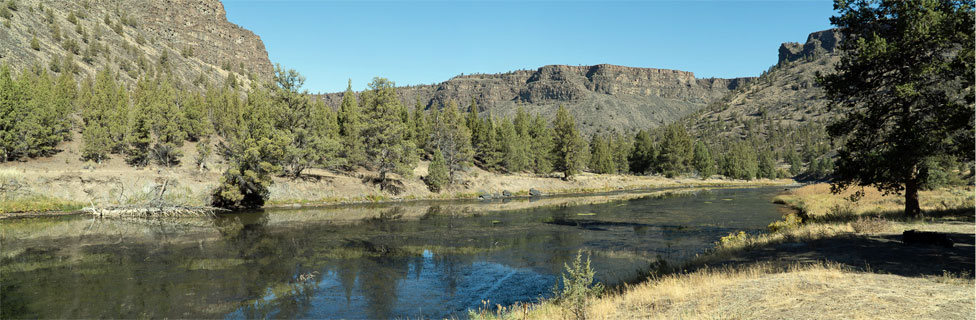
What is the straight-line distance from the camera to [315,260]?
72.1ft

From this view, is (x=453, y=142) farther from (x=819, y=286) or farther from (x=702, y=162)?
(x=702, y=162)

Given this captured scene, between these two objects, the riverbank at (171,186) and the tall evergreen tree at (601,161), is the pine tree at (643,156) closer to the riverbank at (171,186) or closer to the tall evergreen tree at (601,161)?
the tall evergreen tree at (601,161)

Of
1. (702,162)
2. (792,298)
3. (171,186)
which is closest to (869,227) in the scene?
(792,298)

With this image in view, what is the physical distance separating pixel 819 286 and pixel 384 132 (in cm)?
5159

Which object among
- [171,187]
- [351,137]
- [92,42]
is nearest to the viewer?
[171,187]

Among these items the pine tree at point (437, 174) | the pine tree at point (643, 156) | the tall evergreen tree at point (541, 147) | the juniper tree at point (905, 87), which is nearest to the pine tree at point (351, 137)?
the pine tree at point (437, 174)

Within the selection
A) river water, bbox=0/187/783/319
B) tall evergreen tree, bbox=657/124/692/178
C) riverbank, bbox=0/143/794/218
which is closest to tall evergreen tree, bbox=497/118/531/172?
riverbank, bbox=0/143/794/218

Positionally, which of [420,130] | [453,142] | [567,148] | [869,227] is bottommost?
[869,227]

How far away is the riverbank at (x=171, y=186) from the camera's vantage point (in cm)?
3800

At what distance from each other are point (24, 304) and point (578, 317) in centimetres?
1754

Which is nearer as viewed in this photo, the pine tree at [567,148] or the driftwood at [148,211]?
the driftwood at [148,211]

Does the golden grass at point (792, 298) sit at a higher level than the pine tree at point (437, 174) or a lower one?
lower

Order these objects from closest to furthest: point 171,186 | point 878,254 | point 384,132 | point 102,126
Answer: point 878,254 < point 171,186 < point 384,132 < point 102,126

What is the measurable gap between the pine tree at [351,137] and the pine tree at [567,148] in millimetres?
34913
